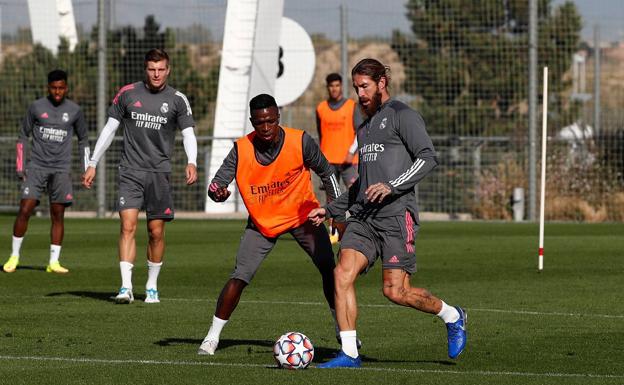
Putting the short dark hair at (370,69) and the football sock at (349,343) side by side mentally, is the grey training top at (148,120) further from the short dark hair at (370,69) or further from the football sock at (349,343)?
the football sock at (349,343)

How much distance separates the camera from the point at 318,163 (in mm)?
10352

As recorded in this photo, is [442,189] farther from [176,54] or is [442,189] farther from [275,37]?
[176,54]

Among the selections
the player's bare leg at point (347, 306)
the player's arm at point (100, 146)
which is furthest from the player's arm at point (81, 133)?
the player's bare leg at point (347, 306)

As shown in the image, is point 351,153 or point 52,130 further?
point 351,153

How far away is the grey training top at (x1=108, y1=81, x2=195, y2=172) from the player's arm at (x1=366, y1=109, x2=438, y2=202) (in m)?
4.44

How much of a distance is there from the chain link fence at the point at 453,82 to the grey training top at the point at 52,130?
13361mm

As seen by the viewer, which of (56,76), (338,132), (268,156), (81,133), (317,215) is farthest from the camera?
(338,132)

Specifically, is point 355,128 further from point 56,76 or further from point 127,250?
point 127,250

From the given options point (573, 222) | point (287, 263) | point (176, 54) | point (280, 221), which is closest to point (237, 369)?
point (280, 221)

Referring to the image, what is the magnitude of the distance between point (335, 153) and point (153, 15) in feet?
38.7

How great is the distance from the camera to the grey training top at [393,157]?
937 cm

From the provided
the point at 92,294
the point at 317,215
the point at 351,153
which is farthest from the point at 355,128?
the point at 317,215

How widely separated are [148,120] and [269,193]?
11.8ft

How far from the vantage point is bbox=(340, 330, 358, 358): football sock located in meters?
9.30
